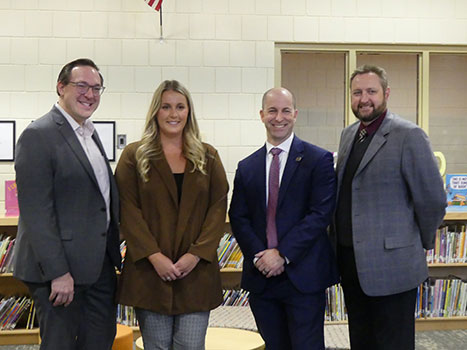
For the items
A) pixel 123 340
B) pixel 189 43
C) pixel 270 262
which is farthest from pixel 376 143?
pixel 189 43

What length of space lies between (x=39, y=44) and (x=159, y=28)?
1045mm

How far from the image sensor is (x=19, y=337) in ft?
15.1

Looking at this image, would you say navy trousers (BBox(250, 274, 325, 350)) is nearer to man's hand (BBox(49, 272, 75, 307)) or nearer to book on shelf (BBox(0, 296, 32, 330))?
man's hand (BBox(49, 272, 75, 307))

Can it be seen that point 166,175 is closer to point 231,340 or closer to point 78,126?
point 78,126

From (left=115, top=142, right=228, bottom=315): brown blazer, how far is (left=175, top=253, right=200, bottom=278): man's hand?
26 millimetres

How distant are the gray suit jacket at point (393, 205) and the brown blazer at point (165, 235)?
28.3 inches

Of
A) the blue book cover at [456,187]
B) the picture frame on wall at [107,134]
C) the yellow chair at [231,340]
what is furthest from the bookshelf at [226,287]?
the yellow chair at [231,340]

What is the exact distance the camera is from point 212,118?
17.2 ft

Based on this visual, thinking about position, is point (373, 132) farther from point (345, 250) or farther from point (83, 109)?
point (83, 109)

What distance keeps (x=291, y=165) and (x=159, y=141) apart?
2.06 feet

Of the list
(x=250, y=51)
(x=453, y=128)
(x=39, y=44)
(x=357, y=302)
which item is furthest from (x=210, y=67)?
(x=357, y=302)

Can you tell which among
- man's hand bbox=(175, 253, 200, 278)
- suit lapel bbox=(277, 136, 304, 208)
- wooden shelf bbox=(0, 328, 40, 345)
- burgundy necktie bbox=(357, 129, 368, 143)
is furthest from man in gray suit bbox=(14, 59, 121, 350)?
wooden shelf bbox=(0, 328, 40, 345)

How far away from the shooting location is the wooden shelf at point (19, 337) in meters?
4.60

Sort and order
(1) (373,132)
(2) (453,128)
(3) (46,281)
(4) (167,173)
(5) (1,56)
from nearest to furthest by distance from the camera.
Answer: (3) (46,281) < (4) (167,173) < (1) (373,132) < (5) (1,56) < (2) (453,128)
